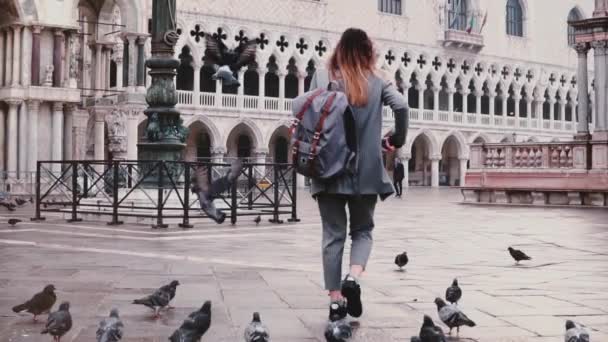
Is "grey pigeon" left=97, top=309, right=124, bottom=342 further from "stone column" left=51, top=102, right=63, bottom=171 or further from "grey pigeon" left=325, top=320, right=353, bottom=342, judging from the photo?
"stone column" left=51, top=102, right=63, bottom=171

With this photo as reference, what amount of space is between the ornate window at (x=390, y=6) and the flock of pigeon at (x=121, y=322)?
4082 cm

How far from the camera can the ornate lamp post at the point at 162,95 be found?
13477 millimetres

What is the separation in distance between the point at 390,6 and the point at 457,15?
5.18 metres

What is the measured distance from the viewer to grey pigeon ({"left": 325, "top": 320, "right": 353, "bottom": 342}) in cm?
385

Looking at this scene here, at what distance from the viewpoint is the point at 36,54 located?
24.4m

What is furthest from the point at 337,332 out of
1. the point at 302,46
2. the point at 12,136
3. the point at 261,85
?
the point at 302,46

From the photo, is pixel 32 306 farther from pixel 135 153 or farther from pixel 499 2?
pixel 499 2

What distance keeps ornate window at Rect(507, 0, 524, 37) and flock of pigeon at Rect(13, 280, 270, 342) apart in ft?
159

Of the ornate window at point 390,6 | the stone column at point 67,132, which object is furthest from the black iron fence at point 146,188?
the ornate window at point 390,6

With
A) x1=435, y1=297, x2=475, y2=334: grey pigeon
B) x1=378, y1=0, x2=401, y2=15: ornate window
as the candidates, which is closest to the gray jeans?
x1=435, y1=297, x2=475, y2=334: grey pigeon

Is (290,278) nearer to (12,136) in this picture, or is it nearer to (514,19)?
(12,136)

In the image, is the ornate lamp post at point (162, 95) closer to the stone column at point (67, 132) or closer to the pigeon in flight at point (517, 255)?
the pigeon in flight at point (517, 255)

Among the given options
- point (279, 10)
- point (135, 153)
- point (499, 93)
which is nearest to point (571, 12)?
point (499, 93)

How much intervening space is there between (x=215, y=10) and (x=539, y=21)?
23364 mm
